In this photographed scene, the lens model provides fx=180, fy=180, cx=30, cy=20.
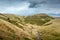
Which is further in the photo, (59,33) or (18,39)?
(59,33)

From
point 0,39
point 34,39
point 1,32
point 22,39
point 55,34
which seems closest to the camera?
point 0,39

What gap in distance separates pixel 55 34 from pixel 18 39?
43.6 feet

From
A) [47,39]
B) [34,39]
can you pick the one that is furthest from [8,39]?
[47,39]

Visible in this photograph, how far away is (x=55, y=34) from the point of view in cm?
3716

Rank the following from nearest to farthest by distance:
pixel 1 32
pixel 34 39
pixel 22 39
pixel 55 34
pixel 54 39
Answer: pixel 1 32
pixel 22 39
pixel 34 39
pixel 54 39
pixel 55 34

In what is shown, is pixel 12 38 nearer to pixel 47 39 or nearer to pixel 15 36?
pixel 15 36

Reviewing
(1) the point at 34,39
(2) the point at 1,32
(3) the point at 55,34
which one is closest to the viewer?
(2) the point at 1,32

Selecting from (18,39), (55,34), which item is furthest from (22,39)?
(55,34)

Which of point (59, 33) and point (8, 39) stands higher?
point (59, 33)

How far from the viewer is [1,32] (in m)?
25.3

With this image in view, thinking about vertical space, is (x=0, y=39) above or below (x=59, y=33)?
below

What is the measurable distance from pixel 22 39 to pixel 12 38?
3008mm

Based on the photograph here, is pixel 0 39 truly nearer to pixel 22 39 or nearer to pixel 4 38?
pixel 4 38

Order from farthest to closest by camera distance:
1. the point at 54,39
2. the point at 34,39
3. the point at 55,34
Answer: the point at 55,34, the point at 54,39, the point at 34,39
